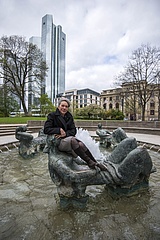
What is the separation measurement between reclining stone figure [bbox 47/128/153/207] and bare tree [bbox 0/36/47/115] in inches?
985

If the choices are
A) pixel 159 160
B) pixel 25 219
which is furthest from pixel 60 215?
pixel 159 160

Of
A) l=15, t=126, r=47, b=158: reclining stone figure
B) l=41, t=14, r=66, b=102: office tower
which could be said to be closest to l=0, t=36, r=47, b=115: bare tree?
l=15, t=126, r=47, b=158: reclining stone figure

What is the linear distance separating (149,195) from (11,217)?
7.67 feet

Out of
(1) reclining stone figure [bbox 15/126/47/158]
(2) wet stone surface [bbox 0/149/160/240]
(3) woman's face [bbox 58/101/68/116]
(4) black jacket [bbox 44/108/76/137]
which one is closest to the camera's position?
(2) wet stone surface [bbox 0/149/160/240]

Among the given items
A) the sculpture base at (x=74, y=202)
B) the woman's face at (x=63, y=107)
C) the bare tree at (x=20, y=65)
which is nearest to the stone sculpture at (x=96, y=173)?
the sculpture base at (x=74, y=202)

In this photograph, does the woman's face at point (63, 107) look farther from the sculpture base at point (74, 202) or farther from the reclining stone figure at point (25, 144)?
the reclining stone figure at point (25, 144)

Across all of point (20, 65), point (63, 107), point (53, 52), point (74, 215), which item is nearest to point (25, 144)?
point (63, 107)

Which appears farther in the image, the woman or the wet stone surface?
the woman

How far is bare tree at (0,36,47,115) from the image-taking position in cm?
2342

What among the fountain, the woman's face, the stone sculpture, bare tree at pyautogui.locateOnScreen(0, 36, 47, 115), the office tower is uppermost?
the office tower

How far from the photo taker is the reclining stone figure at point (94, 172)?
86.0 inches

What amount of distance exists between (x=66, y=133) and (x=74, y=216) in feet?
3.94

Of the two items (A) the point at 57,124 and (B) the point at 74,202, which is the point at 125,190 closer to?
(B) the point at 74,202

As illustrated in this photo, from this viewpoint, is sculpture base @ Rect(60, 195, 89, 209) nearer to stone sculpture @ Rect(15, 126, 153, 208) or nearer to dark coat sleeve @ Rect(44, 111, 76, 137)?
stone sculpture @ Rect(15, 126, 153, 208)
